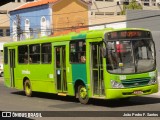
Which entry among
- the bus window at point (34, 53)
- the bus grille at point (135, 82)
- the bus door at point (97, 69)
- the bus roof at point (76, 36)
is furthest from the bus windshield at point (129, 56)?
the bus window at point (34, 53)

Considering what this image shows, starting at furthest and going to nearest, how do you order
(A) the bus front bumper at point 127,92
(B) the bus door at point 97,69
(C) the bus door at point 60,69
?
A: (C) the bus door at point 60,69, (B) the bus door at point 97,69, (A) the bus front bumper at point 127,92

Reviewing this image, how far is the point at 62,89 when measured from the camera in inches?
729

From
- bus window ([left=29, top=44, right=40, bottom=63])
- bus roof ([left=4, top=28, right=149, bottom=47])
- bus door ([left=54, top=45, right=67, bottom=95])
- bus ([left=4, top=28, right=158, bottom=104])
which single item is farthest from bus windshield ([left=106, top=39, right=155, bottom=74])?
bus window ([left=29, top=44, right=40, bottom=63])

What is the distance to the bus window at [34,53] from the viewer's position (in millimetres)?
20480

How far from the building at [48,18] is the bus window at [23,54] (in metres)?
25.4

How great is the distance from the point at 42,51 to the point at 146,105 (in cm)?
634

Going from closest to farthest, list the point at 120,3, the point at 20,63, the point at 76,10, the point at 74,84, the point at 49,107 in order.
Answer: the point at 49,107
the point at 74,84
the point at 20,63
the point at 76,10
the point at 120,3

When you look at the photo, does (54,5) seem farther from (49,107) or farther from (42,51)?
(49,107)

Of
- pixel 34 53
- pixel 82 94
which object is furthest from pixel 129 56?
pixel 34 53

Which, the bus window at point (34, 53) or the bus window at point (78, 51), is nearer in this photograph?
the bus window at point (78, 51)

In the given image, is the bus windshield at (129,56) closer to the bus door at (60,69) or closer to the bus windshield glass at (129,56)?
the bus windshield glass at (129,56)

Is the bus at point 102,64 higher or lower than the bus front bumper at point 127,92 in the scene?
higher

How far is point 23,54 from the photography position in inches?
864

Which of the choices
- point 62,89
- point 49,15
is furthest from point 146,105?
point 49,15
